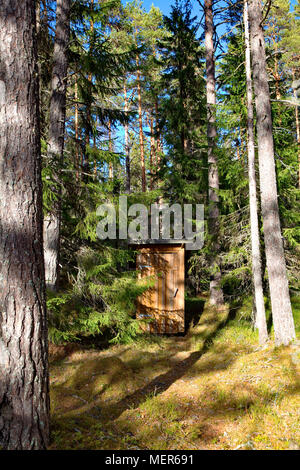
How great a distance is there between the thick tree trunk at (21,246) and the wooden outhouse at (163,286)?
650cm

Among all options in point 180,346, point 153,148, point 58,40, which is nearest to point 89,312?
point 180,346

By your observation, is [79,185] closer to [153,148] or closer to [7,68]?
[7,68]

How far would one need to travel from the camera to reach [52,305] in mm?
6262

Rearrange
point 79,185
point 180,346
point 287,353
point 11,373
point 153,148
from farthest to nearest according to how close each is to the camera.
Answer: point 153,148, point 180,346, point 79,185, point 287,353, point 11,373

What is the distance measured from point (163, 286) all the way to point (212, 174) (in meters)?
4.22

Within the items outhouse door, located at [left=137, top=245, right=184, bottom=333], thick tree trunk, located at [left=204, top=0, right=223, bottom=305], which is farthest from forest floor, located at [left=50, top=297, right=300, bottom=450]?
thick tree trunk, located at [left=204, top=0, right=223, bottom=305]

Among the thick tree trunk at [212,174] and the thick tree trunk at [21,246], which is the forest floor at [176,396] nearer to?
the thick tree trunk at [21,246]

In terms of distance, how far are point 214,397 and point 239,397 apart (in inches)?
14.8

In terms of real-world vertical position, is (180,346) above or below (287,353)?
below

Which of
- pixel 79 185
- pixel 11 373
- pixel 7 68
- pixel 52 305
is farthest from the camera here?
pixel 79 185

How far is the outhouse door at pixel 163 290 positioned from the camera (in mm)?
9383

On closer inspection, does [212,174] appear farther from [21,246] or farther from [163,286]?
[21,246]

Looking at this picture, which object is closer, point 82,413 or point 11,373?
point 11,373

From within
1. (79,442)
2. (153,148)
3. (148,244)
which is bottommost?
(79,442)
